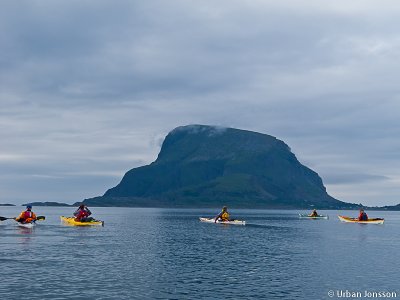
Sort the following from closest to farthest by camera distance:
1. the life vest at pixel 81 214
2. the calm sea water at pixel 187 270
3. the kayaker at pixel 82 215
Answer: the calm sea water at pixel 187 270 < the kayaker at pixel 82 215 < the life vest at pixel 81 214

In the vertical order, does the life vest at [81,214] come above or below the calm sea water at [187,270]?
above

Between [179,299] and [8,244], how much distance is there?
4077 centimetres

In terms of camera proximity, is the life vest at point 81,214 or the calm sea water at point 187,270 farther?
the life vest at point 81,214

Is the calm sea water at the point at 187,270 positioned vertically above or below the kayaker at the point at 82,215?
below

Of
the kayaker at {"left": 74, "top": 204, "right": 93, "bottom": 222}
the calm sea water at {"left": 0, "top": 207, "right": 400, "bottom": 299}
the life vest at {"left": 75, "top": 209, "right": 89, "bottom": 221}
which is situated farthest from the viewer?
the life vest at {"left": 75, "top": 209, "right": 89, "bottom": 221}

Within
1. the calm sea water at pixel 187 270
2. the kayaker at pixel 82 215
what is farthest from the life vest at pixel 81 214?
the calm sea water at pixel 187 270

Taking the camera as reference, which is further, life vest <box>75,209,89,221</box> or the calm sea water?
life vest <box>75,209,89,221</box>

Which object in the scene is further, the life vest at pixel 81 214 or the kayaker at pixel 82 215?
the life vest at pixel 81 214

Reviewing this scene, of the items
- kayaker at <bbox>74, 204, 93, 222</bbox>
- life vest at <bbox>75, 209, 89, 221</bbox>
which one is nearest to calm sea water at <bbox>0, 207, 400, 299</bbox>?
kayaker at <bbox>74, 204, 93, 222</bbox>

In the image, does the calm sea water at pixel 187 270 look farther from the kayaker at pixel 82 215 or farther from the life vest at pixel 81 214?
the life vest at pixel 81 214

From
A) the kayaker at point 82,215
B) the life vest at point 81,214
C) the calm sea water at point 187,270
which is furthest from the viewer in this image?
the life vest at point 81,214

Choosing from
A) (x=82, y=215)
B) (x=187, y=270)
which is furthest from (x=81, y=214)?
(x=187, y=270)

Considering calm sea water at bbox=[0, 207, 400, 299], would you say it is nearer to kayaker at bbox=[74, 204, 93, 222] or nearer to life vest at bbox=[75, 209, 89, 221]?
kayaker at bbox=[74, 204, 93, 222]

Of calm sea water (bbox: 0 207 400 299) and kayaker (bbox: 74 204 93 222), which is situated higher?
kayaker (bbox: 74 204 93 222)
